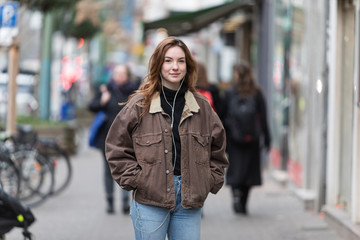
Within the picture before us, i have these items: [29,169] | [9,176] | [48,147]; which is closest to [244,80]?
[9,176]

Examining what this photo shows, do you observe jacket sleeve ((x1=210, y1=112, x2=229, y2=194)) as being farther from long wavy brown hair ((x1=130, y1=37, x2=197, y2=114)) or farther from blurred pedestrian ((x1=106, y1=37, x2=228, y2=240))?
long wavy brown hair ((x1=130, y1=37, x2=197, y2=114))

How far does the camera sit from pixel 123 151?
182 inches

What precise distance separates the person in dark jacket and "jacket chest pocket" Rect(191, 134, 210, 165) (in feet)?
15.7

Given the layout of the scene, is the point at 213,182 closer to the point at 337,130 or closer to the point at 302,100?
the point at 337,130

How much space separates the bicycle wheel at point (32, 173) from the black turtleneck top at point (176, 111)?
5789 mm

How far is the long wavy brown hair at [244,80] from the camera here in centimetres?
925

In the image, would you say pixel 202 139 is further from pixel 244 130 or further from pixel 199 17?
pixel 199 17

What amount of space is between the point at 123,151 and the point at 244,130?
15.7 feet

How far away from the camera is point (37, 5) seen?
52.7 feet

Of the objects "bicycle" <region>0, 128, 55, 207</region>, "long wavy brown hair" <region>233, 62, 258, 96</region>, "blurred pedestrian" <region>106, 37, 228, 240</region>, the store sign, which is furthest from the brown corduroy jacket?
the store sign

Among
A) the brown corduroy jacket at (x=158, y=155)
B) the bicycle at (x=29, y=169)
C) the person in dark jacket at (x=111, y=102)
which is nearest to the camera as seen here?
the brown corduroy jacket at (x=158, y=155)

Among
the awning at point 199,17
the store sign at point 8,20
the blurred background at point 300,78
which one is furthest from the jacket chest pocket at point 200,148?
the awning at point 199,17

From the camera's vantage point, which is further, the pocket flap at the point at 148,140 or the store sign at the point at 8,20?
the store sign at the point at 8,20

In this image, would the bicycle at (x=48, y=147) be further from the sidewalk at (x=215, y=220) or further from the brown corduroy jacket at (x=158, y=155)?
the brown corduroy jacket at (x=158, y=155)
